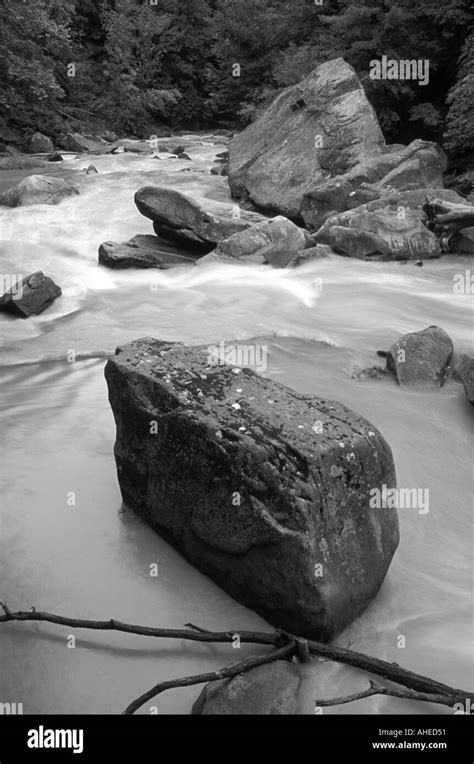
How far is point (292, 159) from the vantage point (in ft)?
41.7

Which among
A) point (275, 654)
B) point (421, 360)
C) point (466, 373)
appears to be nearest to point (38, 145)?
point (421, 360)

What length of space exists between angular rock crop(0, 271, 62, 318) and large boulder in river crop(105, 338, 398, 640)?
417 cm

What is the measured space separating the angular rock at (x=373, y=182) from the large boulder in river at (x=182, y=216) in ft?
6.75

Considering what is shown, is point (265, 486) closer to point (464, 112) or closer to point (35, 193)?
point (35, 193)

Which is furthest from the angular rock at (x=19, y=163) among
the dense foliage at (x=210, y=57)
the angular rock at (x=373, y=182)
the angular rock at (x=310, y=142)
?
the angular rock at (x=373, y=182)

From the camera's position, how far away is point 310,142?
12.7m

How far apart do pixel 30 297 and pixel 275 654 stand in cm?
572

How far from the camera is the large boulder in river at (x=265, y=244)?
9.56m

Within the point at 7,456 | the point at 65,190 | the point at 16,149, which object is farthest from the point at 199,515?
the point at 16,149

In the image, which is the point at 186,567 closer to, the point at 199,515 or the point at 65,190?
the point at 199,515

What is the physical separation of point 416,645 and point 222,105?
28265mm

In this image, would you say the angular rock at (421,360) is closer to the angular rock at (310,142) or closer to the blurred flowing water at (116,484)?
the blurred flowing water at (116,484)

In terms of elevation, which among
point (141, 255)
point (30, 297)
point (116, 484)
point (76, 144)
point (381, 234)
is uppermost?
point (76, 144)

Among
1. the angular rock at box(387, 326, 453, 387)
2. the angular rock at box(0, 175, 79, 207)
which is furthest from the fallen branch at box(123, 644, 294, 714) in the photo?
the angular rock at box(0, 175, 79, 207)
